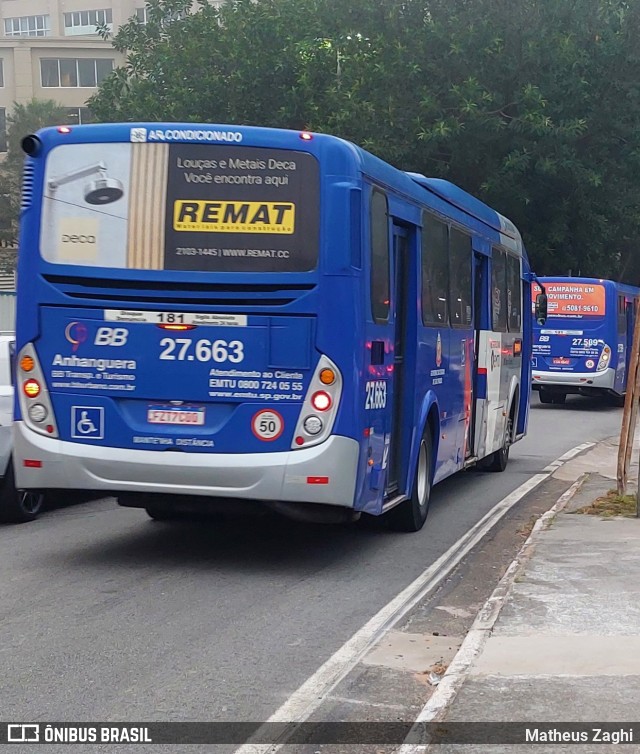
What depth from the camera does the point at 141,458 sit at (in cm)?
880

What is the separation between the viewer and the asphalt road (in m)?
5.96

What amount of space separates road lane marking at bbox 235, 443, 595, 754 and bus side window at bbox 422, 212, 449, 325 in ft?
6.74

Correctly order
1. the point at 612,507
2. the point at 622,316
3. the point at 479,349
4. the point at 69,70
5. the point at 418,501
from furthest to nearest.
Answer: the point at 69,70
the point at 622,316
the point at 479,349
the point at 612,507
the point at 418,501

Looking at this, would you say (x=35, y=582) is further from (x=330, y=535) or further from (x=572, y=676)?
(x=572, y=676)

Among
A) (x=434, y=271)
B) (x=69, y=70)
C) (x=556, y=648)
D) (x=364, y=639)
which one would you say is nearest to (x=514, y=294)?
(x=434, y=271)

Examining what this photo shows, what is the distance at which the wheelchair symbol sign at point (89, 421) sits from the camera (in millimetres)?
8883

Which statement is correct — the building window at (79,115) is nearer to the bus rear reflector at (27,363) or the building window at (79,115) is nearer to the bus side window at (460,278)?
the bus side window at (460,278)

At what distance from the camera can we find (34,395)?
8961mm

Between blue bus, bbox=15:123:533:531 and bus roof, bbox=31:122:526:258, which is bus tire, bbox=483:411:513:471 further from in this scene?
bus roof, bbox=31:122:526:258

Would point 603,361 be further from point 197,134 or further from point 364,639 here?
point 364,639

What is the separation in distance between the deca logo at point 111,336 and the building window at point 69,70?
66.9 metres

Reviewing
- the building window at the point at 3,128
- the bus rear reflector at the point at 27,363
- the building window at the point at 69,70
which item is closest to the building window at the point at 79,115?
the building window at the point at 69,70

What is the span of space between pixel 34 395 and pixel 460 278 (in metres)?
5.33

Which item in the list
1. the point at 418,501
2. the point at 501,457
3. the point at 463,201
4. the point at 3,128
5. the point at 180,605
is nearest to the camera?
the point at 180,605
